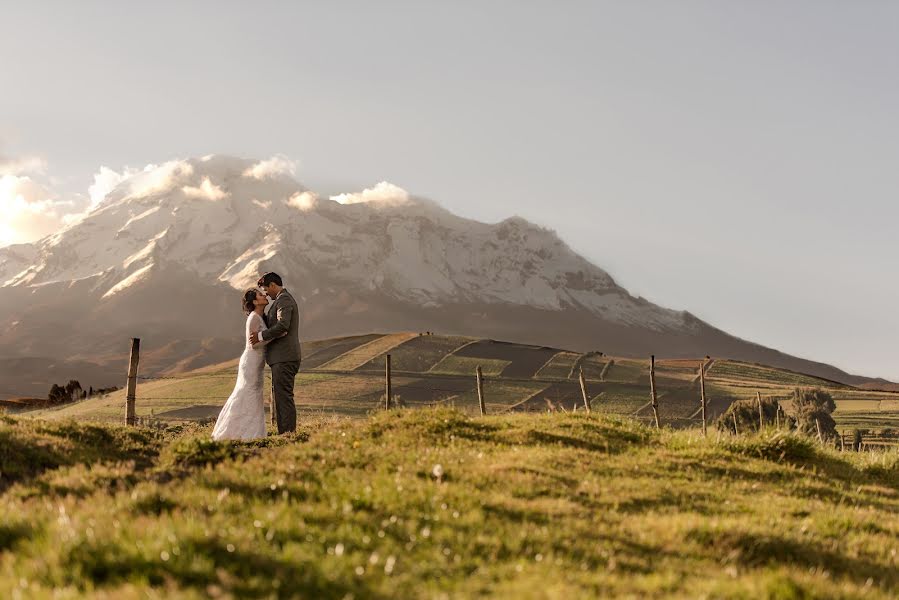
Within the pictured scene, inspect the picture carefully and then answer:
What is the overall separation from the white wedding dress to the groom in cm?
28

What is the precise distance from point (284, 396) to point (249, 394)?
36.3 inches

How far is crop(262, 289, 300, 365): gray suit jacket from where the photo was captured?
58.2ft

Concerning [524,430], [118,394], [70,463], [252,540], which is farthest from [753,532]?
[118,394]

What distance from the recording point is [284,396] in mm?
18016

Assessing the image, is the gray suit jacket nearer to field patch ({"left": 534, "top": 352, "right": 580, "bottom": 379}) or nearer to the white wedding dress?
the white wedding dress

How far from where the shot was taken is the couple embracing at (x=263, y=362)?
17859 mm

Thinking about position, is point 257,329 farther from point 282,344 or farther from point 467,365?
point 467,365

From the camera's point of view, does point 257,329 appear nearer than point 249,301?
Yes

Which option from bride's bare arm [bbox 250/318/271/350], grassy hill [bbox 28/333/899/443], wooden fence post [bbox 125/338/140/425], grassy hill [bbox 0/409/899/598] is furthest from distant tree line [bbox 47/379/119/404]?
grassy hill [bbox 0/409/899/598]

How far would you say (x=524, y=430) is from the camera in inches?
625

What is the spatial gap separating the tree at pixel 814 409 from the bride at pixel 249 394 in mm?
61917

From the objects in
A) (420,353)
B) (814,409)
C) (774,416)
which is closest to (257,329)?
(774,416)

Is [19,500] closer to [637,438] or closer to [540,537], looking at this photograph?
[540,537]

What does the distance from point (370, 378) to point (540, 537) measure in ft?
370
